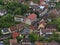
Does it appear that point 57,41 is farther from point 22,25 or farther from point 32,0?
point 32,0

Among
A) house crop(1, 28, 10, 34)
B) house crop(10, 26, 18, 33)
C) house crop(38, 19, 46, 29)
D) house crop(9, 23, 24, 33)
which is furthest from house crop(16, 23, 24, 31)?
house crop(38, 19, 46, 29)

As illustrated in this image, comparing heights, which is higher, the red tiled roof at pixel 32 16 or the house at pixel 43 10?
the house at pixel 43 10

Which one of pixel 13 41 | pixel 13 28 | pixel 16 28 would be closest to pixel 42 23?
pixel 16 28

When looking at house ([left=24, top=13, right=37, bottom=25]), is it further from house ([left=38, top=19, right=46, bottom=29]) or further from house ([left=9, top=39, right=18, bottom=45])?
house ([left=9, top=39, right=18, bottom=45])

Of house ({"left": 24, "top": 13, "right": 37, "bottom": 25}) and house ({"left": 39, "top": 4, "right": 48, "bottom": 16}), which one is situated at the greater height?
house ({"left": 39, "top": 4, "right": 48, "bottom": 16})

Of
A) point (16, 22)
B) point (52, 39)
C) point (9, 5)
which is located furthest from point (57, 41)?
point (9, 5)

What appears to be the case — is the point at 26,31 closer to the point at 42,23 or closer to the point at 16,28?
the point at 16,28

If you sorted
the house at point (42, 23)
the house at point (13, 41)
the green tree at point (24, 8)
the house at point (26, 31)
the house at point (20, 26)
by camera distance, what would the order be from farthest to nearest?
the green tree at point (24, 8) → the house at point (42, 23) → the house at point (20, 26) → the house at point (26, 31) → the house at point (13, 41)

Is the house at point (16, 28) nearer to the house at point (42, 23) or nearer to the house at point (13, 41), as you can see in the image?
the house at point (42, 23)

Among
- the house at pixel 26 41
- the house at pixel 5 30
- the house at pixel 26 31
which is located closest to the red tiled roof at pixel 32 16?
the house at pixel 26 31

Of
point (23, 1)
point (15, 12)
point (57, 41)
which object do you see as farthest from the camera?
point (23, 1)

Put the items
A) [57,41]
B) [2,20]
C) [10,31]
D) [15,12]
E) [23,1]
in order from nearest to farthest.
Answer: [57,41] → [10,31] → [2,20] → [15,12] → [23,1]
